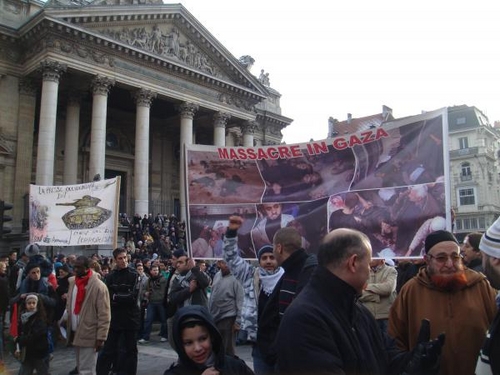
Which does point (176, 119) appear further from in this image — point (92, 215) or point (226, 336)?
point (226, 336)

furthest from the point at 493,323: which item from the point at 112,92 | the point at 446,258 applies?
the point at 112,92

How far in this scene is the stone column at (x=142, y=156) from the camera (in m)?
25.7

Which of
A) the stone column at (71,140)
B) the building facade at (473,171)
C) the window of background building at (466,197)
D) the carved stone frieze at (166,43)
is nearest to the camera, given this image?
the stone column at (71,140)

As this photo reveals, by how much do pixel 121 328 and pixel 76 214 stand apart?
525 cm

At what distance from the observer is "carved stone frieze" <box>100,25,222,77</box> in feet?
87.3

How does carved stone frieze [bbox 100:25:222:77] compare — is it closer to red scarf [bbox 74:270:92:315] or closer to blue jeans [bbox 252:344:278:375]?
red scarf [bbox 74:270:92:315]

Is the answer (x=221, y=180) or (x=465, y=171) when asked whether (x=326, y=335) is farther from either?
(x=465, y=171)

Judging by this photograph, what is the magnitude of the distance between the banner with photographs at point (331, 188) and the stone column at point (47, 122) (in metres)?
18.3

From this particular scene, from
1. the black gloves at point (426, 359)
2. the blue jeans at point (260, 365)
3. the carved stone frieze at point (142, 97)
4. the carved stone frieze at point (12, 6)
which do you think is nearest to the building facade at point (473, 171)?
the carved stone frieze at point (142, 97)

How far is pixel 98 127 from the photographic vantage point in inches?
955

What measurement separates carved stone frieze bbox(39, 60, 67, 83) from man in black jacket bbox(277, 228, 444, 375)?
76.0 feet

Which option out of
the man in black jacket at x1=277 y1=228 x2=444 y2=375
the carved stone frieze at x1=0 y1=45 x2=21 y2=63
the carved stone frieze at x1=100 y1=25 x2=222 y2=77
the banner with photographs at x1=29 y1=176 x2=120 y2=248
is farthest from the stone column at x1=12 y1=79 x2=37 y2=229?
the man in black jacket at x1=277 y1=228 x2=444 y2=375

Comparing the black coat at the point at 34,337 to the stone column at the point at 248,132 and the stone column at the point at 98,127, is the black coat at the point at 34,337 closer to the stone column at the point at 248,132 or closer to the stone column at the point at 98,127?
the stone column at the point at 98,127

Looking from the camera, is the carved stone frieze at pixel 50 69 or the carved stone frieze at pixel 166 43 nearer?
the carved stone frieze at pixel 50 69
